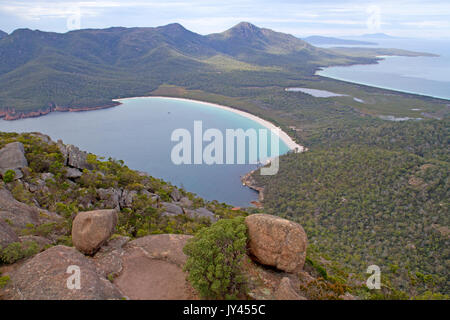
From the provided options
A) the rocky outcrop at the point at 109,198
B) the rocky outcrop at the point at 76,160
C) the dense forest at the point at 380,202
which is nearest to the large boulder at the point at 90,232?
the rocky outcrop at the point at 109,198

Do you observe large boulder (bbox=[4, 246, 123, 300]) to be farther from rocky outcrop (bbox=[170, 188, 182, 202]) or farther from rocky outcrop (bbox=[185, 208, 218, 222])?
rocky outcrop (bbox=[170, 188, 182, 202])

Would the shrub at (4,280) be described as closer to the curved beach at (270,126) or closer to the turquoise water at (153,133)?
the turquoise water at (153,133)

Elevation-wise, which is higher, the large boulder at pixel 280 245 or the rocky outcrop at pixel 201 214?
the large boulder at pixel 280 245

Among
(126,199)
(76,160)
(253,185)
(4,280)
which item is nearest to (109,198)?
(126,199)

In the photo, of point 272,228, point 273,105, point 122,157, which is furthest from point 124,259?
point 273,105

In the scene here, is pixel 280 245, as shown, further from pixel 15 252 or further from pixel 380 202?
pixel 380 202

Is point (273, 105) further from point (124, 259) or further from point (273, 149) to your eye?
point (124, 259)

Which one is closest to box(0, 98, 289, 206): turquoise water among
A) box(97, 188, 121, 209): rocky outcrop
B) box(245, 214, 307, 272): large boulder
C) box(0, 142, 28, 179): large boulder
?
box(97, 188, 121, 209): rocky outcrop
